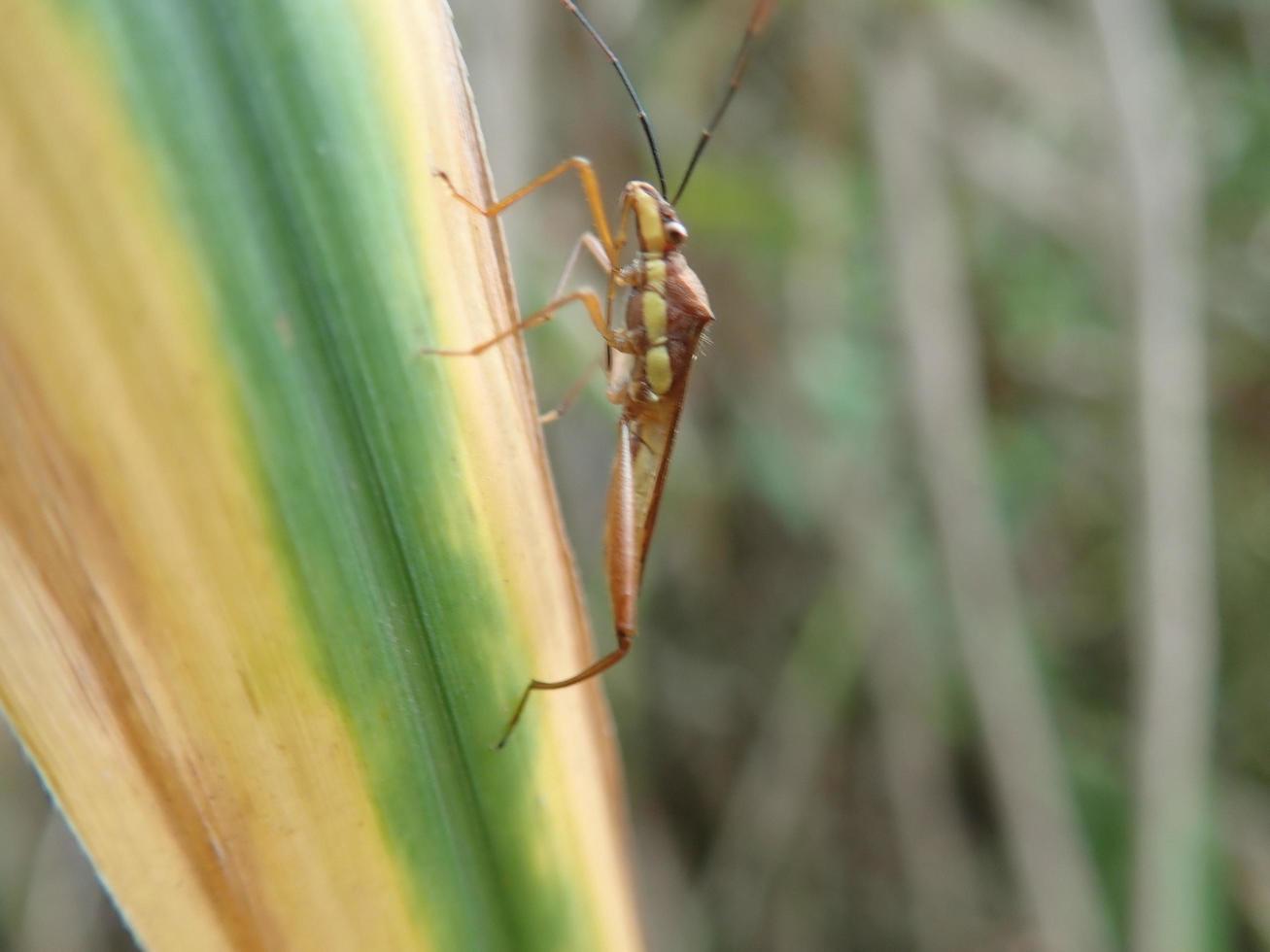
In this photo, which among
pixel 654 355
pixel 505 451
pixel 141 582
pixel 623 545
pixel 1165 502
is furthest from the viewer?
pixel 1165 502

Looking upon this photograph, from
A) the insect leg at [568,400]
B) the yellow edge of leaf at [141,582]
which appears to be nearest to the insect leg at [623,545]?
the insect leg at [568,400]

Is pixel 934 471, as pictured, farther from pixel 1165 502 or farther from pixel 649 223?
pixel 649 223

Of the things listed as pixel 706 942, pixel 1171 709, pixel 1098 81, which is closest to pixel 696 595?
pixel 706 942

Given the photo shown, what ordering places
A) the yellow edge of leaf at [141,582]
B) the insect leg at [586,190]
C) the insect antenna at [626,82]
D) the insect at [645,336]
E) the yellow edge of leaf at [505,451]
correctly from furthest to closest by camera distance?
the insect at [645,336] → the insect leg at [586,190] → the insect antenna at [626,82] → the yellow edge of leaf at [505,451] → the yellow edge of leaf at [141,582]

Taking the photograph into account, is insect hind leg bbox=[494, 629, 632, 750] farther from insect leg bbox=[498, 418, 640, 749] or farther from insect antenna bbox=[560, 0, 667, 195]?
insect antenna bbox=[560, 0, 667, 195]

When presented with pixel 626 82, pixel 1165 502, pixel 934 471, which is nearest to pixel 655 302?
pixel 626 82

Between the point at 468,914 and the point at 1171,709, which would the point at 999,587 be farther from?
the point at 468,914

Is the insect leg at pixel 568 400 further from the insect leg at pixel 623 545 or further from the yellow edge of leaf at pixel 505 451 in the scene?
the yellow edge of leaf at pixel 505 451
